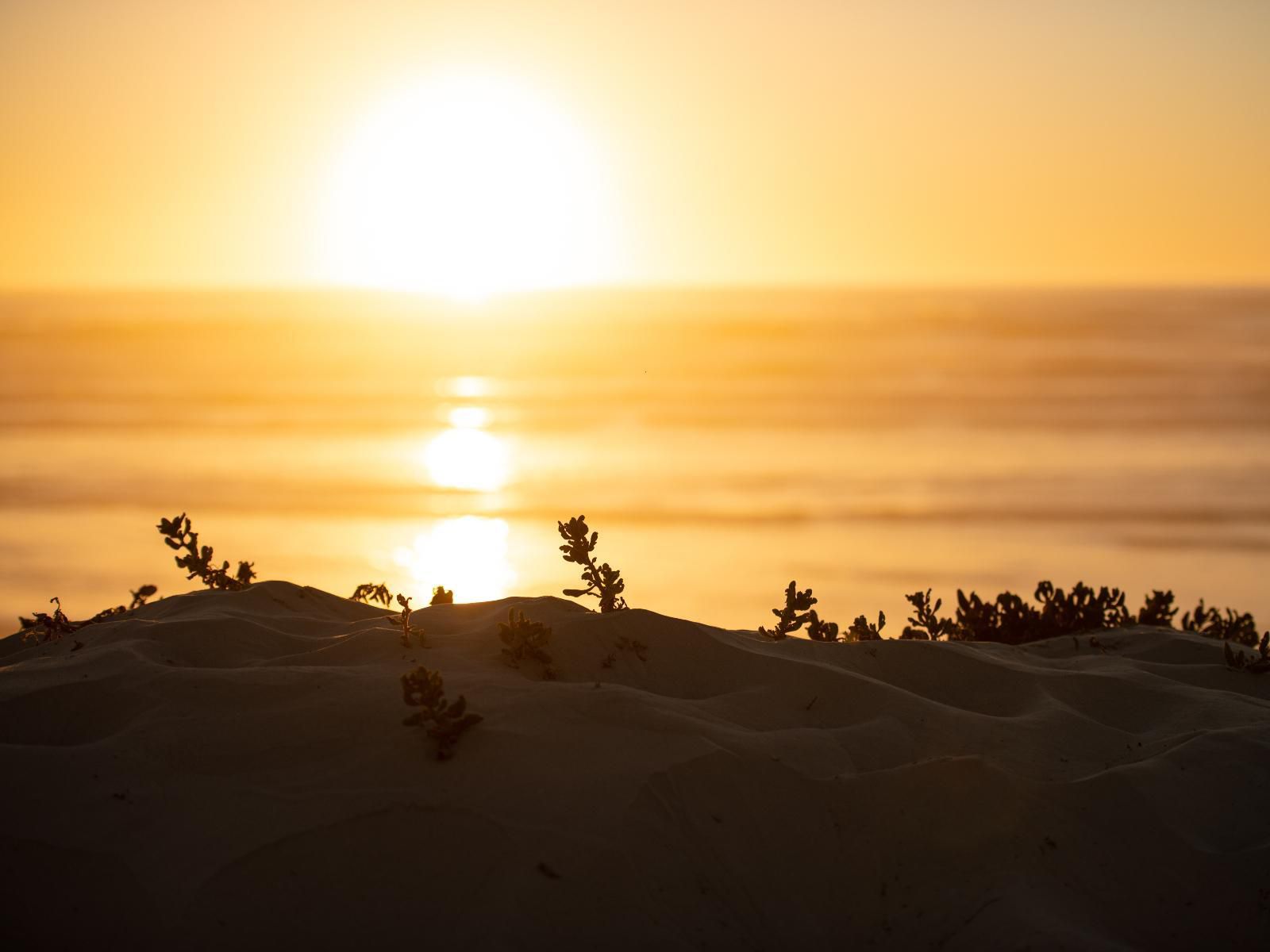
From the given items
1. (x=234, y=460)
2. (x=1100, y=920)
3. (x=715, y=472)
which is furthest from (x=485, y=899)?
(x=234, y=460)

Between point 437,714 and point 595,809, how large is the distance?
545mm

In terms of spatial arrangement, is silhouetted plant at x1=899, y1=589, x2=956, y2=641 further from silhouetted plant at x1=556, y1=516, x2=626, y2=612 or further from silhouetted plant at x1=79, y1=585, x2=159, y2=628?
silhouetted plant at x1=79, y1=585, x2=159, y2=628

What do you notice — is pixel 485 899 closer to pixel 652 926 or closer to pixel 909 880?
pixel 652 926

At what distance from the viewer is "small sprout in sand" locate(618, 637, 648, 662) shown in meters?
4.34

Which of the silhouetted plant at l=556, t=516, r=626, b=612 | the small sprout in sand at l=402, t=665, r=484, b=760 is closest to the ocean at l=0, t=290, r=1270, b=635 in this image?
the silhouetted plant at l=556, t=516, r=626, b=612

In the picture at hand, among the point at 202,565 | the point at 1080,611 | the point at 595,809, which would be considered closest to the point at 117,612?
the point at 202,565

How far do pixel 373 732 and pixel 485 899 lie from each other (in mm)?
747

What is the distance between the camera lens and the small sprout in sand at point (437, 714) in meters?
3.35

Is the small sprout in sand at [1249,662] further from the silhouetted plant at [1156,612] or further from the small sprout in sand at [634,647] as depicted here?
the small sprout in sand at [634,647]

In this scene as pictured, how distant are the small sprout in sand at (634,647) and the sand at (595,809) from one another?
69 millimetres

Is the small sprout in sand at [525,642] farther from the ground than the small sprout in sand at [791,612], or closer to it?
closer to it

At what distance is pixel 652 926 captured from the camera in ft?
9.51

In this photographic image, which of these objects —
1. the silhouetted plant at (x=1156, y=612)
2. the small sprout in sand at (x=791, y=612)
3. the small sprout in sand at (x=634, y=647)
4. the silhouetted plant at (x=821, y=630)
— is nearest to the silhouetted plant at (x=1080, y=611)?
the silhouetted plant at (x=1156, y=612)

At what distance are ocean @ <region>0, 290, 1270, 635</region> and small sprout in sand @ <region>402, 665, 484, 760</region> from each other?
8601 millimetres
